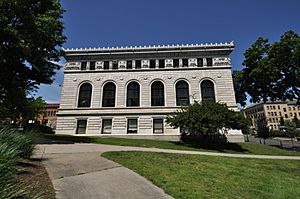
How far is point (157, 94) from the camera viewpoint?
31516mm

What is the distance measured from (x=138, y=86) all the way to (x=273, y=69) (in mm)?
20092

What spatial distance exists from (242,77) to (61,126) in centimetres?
3078

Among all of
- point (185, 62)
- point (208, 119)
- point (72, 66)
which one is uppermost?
point (185, 62)

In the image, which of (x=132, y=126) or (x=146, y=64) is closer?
(x=132, y=126)

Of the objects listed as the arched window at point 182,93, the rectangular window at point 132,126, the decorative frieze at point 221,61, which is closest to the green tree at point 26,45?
the rectangular window at point 132,126

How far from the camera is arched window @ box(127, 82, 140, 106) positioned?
103 ft

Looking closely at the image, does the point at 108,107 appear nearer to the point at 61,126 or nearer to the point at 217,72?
the point at 61,126

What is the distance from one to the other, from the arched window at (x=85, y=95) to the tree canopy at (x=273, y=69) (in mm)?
25799

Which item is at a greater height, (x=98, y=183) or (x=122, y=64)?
(x=122, y=64)

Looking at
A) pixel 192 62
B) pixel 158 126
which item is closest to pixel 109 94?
pixel 158 126

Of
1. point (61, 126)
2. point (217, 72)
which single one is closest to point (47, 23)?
point (61, 126)

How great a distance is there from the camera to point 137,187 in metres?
5.64

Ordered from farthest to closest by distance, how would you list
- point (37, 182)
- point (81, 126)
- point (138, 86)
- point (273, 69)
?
point (138, 86) < point (81, 126) < point (273, 69) < point (37, 182)

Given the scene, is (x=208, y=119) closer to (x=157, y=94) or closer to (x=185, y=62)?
(x=157, y=94)
